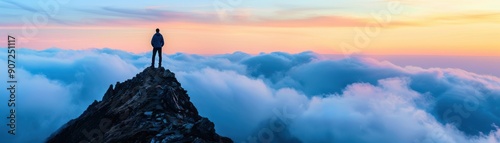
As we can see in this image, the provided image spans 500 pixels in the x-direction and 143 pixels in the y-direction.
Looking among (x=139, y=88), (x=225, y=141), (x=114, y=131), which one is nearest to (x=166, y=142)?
→ (x=225, y=141)

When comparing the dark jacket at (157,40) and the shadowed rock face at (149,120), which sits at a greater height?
the dark jacket at (157,40)

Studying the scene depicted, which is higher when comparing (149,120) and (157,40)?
(157,40)

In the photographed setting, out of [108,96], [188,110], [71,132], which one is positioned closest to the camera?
[188,110]

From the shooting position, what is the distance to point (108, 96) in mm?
41656

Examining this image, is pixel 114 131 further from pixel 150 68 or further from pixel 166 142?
pixel 150 68

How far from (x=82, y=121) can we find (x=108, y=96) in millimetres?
6873

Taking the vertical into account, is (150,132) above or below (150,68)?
below

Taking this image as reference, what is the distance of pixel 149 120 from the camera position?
927 inches

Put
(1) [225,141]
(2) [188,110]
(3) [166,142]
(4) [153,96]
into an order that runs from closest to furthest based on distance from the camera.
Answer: (3) [166,142]
(1) [225,141]
(4) [153,96]
(2) [188,110]

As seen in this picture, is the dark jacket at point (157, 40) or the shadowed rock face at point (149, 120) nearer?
the shadowed rock face at point (149, 120)

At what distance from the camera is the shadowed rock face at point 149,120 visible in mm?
20531

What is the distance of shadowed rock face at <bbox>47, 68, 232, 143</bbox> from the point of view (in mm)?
20531

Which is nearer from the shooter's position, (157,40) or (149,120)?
(149,120)

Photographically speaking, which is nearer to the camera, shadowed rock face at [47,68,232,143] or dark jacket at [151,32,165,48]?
shadowed rock face at [47,68,232,143]
